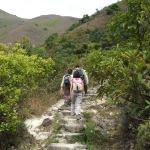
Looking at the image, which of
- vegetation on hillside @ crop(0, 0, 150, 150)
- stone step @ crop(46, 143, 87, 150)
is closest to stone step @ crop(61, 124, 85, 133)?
stone step @ crop(46, 143, 87, 150)

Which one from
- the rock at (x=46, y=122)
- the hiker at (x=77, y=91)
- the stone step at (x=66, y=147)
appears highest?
the hiker at (x=77, y=91)

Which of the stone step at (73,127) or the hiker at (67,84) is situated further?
the hiker at (67,84)

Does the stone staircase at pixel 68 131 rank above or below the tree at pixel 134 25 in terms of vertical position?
below

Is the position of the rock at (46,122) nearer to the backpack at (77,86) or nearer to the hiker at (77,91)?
the hiker at (77,91)

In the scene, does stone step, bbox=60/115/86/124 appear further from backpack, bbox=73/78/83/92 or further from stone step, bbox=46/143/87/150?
stone step, bbox=46/143/87/150

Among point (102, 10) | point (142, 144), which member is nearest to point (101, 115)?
point (142, 144)

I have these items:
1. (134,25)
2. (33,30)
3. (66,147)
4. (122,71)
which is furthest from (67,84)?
(33,30)

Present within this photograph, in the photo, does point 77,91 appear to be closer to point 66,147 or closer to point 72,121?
point 72,121

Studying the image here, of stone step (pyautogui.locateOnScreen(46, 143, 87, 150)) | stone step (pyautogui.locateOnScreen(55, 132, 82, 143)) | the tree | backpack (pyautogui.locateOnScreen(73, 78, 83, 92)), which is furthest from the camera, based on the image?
backpack (pyautogui.locateOnScreen(73, 78, 83, 92))

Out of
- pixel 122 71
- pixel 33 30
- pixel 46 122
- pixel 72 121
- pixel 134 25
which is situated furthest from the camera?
pixel 33 30

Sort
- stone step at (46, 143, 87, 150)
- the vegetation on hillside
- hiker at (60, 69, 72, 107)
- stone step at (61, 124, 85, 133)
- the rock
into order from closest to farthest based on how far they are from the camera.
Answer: the vegetation on hillside → stone step at (46, 143, 87, 150) → stone step at (61, 124, 85, 133) → the rock → hiker at (60, 69, 72, 107)

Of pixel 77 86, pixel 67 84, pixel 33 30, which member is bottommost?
pixel 67 84

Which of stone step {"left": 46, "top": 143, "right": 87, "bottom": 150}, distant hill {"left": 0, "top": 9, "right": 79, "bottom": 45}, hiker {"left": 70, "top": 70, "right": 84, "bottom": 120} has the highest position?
distant hill {"left": 0, "top": 9, "right": 79, "bottom": 45}

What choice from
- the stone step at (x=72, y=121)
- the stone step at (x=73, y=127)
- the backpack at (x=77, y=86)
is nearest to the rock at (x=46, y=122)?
the stone step at (x=72, y=121)
